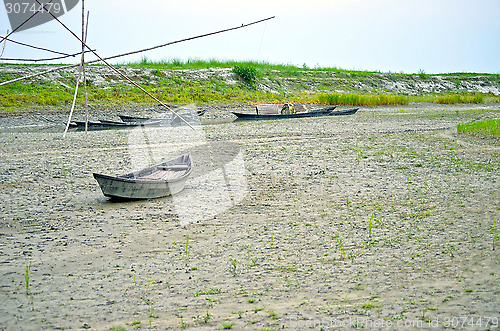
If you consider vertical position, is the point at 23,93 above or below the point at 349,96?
below

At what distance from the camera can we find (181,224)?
305 inches

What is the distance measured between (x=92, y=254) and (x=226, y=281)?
1947 millimetres

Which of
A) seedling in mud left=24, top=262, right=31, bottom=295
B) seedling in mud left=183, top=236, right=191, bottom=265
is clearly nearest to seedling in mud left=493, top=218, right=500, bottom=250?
seedling in mud left=183, top=236, right=191, bottom=265

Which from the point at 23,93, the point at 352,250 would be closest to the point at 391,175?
the point at 352,250

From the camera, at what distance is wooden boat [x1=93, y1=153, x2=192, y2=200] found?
8.46 meters

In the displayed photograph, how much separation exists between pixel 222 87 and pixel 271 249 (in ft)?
88.8

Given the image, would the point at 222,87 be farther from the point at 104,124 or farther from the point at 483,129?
the point at 483,129

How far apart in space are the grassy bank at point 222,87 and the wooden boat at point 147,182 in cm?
1566

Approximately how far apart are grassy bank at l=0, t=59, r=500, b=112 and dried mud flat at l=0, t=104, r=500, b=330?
14.1m

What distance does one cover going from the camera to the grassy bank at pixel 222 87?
84.3 feet

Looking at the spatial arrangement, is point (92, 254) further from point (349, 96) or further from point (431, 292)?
point (349, 96)

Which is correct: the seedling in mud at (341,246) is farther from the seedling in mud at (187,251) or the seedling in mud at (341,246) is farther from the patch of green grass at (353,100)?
the patch of green grass at (353,100)

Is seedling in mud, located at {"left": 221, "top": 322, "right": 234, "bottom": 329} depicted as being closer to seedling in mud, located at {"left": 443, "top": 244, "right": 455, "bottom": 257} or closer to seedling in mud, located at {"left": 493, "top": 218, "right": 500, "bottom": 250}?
seedling in mud, located at {"left": 443, "top": 244, "right": 455, "bottom": 257}

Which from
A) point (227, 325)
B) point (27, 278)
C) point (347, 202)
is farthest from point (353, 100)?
point (227, 325)
